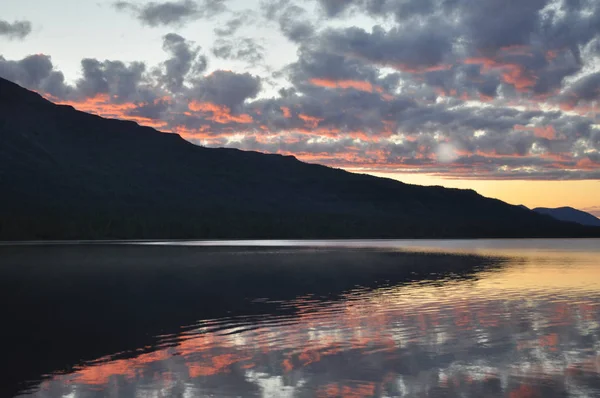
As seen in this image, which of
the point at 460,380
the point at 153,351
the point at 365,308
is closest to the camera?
the point at 460,380

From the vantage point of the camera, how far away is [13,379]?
79.0 ft

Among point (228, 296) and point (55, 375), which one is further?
point (228, 296)

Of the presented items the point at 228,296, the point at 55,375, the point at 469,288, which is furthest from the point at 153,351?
the point at 469,288

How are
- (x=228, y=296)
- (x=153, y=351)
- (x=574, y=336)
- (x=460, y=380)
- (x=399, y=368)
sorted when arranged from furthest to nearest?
(x=228, y=296), (x=574, y=336), (x=153, y=351), (x=399, y=368), (x=460, y=380)

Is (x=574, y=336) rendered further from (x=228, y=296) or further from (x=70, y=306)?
(x=70, y=306)

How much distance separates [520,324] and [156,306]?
2270 cm

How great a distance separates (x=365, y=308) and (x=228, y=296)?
12557mm

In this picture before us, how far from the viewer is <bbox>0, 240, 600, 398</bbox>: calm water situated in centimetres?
2303

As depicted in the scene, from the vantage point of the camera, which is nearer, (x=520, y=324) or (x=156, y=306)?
(x=520, y=324)

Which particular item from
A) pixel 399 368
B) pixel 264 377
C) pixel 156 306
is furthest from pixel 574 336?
pixel 156 306

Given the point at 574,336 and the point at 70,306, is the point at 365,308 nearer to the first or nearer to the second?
the point at 574,336

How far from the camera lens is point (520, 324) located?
3716 cm

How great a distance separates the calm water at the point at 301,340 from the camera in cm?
2303

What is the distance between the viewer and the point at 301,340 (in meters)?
32.0
